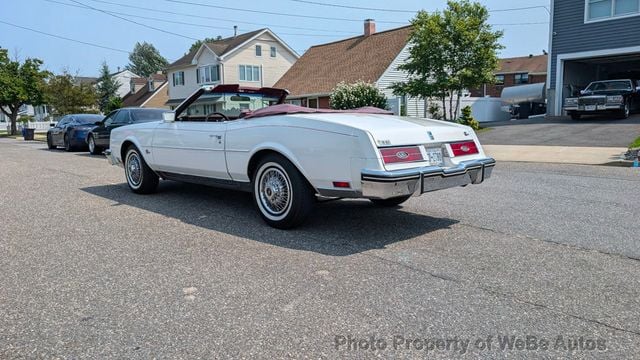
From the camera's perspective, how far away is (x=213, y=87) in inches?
265

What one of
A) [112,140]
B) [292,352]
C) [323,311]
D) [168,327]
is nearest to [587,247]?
[323,311]

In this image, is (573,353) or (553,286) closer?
(573,353)

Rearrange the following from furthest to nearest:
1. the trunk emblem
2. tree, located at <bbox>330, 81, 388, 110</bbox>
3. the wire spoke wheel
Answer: tree, located at <bbox>330, 81, 388, 110</bbox>, the wire spoke wheel, the trunk emblem

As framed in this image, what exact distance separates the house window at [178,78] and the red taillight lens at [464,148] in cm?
4526

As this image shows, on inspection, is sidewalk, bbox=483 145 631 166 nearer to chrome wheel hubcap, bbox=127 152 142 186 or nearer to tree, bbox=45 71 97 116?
chrome wheel hubcap, bbox=127 152 142 186

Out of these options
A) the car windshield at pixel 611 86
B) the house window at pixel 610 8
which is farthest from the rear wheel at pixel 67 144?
the house window at pixel 610 8

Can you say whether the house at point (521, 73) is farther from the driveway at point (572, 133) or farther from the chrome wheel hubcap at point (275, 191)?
the chrome wheel hubcap at point (275, 191)

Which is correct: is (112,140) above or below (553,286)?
above

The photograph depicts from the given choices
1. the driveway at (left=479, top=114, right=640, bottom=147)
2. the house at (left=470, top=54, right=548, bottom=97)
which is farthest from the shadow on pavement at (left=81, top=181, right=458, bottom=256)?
the house at (left=470, top=54, right=548, bottom=97)

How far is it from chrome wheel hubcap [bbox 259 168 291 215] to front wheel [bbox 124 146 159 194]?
270 cm

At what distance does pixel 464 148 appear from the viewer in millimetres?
5289

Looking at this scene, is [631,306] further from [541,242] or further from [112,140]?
[112,140]

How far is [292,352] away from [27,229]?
166 inches

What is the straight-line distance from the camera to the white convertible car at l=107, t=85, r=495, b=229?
451 cm
